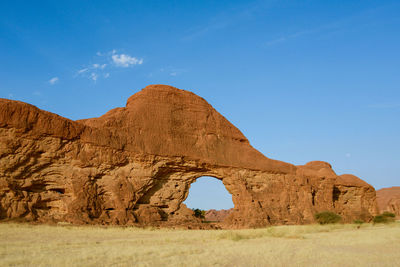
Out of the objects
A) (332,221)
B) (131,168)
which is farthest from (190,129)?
(332,221)

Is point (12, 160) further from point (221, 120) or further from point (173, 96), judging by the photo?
point (221, 120)

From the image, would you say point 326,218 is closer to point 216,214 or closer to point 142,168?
point 142,168

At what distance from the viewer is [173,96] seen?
28656 mm

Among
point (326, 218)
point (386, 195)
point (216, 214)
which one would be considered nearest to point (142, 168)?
point (326, 218)

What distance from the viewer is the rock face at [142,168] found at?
20.1 metres

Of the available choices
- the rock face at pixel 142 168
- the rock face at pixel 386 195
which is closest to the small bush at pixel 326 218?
the rock face at pixel 142 168

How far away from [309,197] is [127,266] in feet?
87.6

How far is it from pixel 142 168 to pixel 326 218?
17099mm

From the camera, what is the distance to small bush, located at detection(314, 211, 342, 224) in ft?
101

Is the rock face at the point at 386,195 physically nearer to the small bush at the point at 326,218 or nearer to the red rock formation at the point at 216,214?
the red rock formation at the point at 216,214

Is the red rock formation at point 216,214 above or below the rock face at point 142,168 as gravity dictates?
below

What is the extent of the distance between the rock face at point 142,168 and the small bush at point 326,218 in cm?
59

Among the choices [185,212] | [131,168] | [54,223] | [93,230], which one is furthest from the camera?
[185,212]

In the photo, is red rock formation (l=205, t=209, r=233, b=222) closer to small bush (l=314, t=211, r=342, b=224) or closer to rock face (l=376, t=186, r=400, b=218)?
rock face (l=376, t=186, r=400, b=218)
